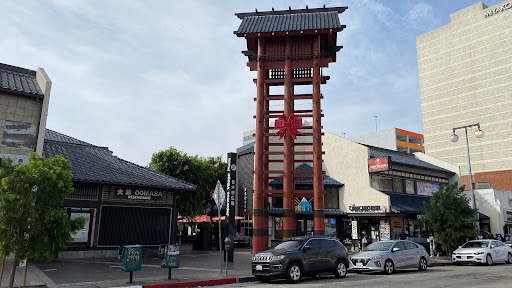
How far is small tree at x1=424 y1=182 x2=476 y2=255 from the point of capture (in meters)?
24.7

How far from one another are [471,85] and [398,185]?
49630 mm

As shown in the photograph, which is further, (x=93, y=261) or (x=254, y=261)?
(x=93, y=261)

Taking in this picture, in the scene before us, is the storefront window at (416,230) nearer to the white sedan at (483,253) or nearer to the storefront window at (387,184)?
the storefront window at (387,184)

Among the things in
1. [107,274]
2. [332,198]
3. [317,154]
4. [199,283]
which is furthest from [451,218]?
[107,274]

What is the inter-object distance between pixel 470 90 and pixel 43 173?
78099mm

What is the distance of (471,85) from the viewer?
71750 millimetres

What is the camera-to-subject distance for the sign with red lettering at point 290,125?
78.6ft

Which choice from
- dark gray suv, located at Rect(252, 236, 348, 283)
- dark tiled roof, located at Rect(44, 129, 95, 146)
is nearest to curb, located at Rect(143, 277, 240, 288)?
dark gray suv, located at Rect(252, 236, 348, 283)

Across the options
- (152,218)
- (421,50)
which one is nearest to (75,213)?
(152,218)

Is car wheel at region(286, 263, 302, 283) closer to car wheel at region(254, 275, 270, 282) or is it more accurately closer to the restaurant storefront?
car wheel at region(254, 275, 270, 282)

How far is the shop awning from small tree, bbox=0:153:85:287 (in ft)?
83.1

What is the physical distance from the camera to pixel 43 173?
36.1 feet

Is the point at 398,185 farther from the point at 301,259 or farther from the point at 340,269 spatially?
the point at 301,259

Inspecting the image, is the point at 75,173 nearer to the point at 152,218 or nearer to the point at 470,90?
the point at 152,218
